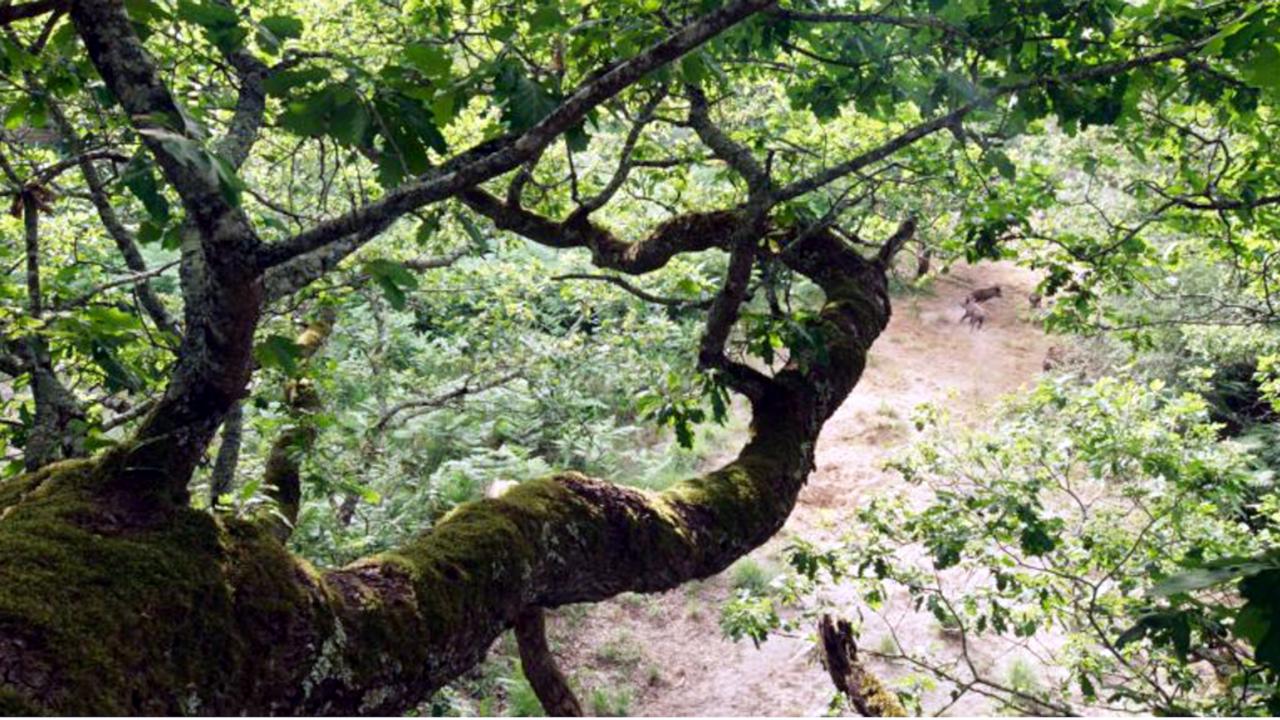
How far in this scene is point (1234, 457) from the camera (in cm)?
439

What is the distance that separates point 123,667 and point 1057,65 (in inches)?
132

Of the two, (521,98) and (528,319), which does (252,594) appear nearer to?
(521,98)

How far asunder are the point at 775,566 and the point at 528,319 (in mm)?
3636

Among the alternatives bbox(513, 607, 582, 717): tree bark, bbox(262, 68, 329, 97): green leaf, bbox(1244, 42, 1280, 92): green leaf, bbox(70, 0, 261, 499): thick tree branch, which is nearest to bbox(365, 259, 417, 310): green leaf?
bbox(70, 0, 261, 499): thick tree branch

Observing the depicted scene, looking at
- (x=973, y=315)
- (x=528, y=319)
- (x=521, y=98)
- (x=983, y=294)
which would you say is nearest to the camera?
(x=521, y=98)

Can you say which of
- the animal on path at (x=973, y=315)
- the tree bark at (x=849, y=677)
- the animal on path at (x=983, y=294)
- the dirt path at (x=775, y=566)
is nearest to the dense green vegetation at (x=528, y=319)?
the tree bark at (x=849, y=677)

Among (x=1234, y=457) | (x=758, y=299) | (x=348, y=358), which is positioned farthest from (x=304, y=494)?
(x=758, y=299)

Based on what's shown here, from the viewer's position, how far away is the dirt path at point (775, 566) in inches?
289

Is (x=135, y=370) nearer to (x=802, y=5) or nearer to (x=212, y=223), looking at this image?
(x=212, y=223)

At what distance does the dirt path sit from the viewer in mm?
7340

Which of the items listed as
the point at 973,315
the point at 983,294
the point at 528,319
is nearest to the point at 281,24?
the point at 528,319

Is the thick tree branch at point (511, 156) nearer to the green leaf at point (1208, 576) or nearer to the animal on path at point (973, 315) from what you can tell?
the green leaf at point (1208, 576)

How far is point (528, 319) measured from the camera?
22.7 feet

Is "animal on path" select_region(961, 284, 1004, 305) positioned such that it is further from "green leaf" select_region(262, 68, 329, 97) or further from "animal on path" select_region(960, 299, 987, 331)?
"green leaf" select_region(262, 68, 329, 97)
